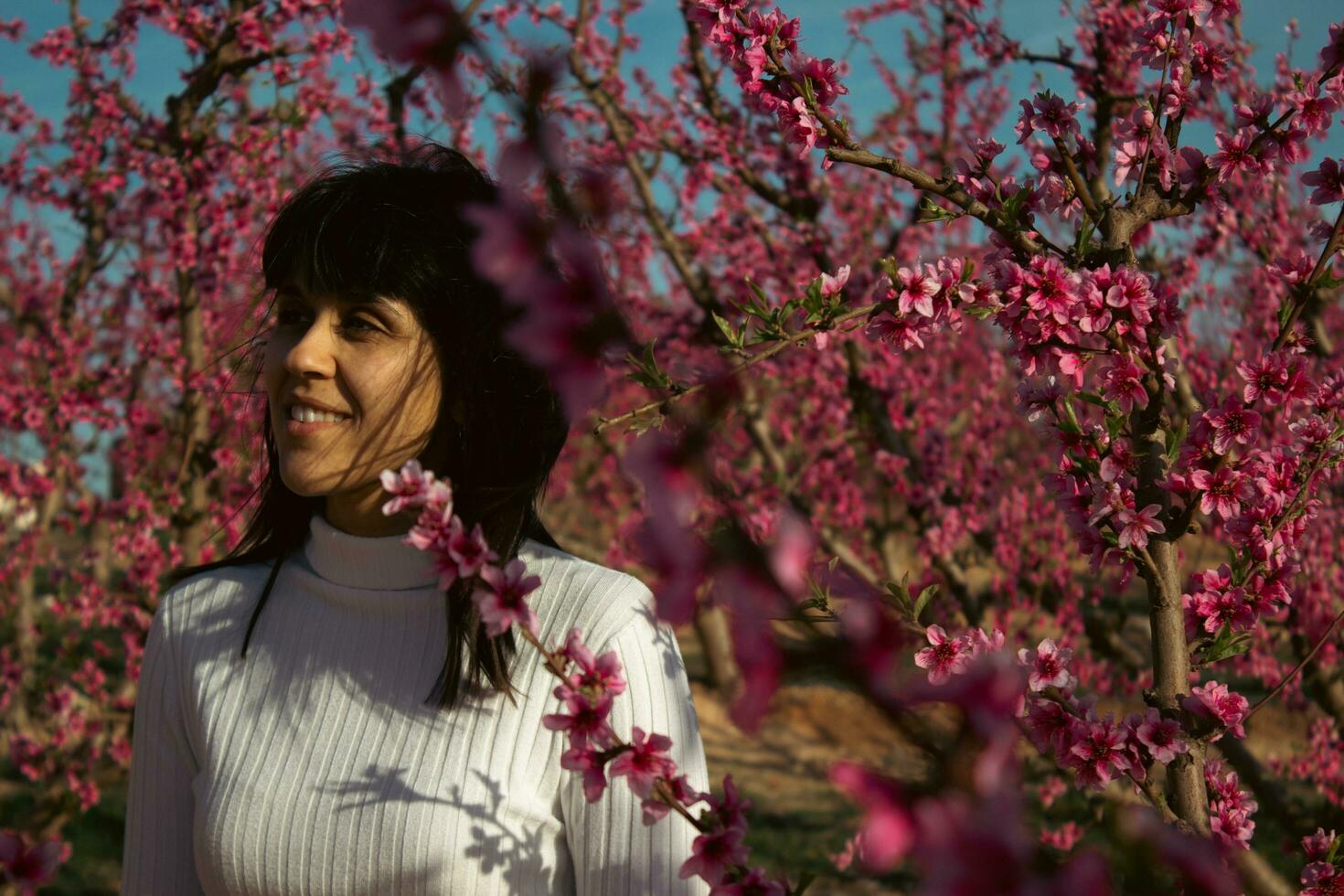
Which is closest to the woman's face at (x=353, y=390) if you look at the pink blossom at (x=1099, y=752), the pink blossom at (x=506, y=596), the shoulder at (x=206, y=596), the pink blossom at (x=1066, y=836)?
the shoulder at (x=206, y=596)

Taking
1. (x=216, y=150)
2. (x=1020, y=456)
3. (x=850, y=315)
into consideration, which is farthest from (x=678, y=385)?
(x=1020, y=456)

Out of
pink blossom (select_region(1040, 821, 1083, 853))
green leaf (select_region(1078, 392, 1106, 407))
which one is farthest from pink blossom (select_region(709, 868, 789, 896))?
pink blossom (select_region(1040, 821, 1083, 853))

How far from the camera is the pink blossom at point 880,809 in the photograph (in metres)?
0.50

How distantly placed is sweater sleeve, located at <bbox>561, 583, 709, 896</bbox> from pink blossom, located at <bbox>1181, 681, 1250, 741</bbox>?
623 millimetres

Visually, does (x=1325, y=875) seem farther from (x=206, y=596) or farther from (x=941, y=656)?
(x=206, y=596)

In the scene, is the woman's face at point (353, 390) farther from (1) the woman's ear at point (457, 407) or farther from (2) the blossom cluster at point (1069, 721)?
(2) the blossom cluster at point (1069, 721)

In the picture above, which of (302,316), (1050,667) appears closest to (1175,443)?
(1050,667)

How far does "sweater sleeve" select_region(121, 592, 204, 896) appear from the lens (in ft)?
5.87

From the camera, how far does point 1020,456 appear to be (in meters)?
11.2

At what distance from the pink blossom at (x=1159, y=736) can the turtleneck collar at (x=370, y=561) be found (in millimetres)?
994

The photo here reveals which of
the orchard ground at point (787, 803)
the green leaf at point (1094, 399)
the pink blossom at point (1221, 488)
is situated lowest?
the orchard ground at point (787, 803)

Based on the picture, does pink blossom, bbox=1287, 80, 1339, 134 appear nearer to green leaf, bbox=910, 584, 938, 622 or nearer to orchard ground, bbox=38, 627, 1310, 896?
green leaf, bbox=910, 584, 938, 622

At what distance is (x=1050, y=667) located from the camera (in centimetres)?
140

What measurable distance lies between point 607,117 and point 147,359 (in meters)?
2.37
